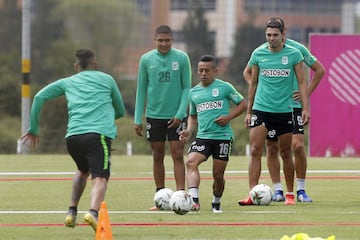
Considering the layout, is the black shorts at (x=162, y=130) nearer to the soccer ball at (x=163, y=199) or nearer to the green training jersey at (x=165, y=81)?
the green training jersey at (x=165, y=81)

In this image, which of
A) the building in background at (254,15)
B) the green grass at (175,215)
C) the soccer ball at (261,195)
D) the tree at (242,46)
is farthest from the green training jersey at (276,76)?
the tree at (242,46)

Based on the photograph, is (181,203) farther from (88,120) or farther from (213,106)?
(88,120)

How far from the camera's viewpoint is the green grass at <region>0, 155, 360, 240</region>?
438 inches

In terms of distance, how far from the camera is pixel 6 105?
44531 millimetres

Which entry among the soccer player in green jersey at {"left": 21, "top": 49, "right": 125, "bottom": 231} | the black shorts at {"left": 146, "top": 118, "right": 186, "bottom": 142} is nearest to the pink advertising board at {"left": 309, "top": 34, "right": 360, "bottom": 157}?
the black shorts at {"left": 146, "top": 118, "right": 186, "bottom": 142}

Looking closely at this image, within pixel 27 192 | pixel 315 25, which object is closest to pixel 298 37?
pixel 315 25

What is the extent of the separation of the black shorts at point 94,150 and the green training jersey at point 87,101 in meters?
0.06

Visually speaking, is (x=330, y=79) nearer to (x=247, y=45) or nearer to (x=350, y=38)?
(x=350, y=38)

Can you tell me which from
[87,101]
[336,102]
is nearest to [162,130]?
[87,101]

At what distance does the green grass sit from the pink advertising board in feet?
24.7

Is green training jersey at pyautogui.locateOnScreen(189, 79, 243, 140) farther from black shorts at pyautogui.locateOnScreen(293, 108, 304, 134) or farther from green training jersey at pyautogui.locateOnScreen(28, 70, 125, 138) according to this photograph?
green training jersey at pyautogui.locateOnScreen(28, 70, 125, 138)

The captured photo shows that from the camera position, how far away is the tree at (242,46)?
58.8 metres

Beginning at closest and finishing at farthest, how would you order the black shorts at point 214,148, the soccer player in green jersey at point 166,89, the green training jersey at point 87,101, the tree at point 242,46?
the green training jersey at point 87,101, the black shorts at point 214,148, the soccer player in green jersey at point 166,89, the tree at point 242,46

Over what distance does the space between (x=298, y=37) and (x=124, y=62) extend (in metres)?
22.3
